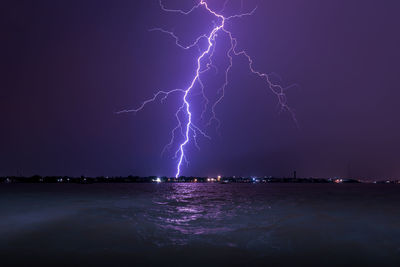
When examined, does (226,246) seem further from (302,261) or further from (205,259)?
(302,261)

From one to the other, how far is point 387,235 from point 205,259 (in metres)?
8.50

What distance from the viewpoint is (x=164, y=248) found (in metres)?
10.1

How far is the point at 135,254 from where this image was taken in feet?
30.7

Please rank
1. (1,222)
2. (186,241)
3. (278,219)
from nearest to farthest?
(186,241) → (1,222) → (278,219)

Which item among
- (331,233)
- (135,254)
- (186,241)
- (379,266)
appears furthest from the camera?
(331,233)

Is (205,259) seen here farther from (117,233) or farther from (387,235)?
(387,235)

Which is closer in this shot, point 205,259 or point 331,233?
point 205,259

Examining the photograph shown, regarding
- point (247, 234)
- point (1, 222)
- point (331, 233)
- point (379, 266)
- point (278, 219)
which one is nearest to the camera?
point (379, 266)

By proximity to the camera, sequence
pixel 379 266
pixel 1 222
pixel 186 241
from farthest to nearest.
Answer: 1. pixel 1 222
2. pixel 186 241
3. pixel 379 266

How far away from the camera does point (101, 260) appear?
8.66 m

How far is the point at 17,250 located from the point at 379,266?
9.73 meters

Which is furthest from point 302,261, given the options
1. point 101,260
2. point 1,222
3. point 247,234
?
point 1,222

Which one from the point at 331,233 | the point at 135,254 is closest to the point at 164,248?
the point at 135,254

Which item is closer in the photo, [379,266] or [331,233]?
[379,266]
